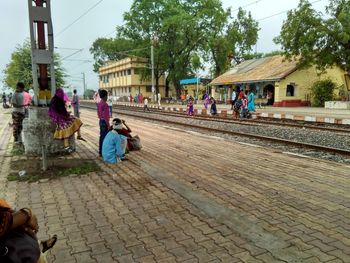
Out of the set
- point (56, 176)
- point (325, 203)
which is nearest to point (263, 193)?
point (325, 203)

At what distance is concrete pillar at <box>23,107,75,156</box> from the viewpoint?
805cm

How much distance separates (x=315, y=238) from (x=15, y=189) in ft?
14.7

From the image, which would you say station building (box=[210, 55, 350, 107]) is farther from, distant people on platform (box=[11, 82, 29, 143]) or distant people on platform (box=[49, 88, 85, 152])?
distant people on platform (box=[49, 88, 85, 152])

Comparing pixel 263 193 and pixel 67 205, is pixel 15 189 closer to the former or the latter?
pixel 67 205

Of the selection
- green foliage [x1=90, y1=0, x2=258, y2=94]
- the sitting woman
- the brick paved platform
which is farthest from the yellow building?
the sitting woman

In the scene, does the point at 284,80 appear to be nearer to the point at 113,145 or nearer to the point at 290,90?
the point at 290,90

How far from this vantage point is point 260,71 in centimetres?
3547

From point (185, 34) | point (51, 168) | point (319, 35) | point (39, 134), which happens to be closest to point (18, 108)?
point (39, 134)

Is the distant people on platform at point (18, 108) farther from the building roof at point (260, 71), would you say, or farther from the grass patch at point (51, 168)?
the building roof at point (260, 71)

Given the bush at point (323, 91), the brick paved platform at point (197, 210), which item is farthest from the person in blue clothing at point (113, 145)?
the bush at point (323, 91)

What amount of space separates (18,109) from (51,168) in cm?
364

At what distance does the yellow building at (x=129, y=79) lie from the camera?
6156 centimetres

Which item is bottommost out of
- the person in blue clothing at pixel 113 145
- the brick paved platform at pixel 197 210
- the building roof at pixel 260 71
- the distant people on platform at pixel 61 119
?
the brick paved platform at pixel 197 210

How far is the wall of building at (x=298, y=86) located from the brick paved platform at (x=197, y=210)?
84.1ft
